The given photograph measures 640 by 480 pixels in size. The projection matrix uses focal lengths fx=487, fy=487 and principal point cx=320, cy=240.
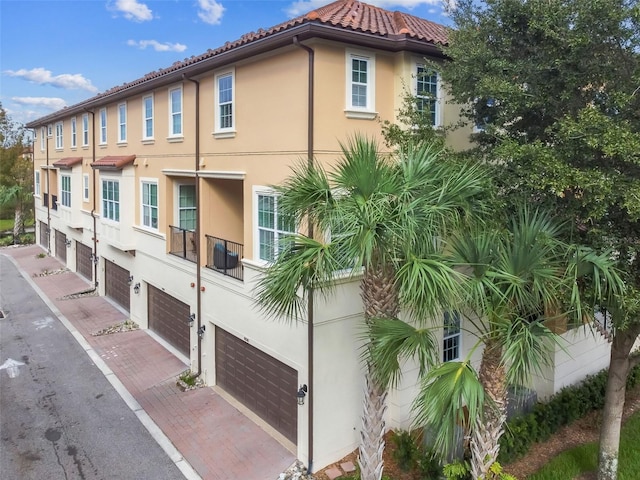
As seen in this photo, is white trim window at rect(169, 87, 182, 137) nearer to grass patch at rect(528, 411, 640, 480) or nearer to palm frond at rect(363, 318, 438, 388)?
palm frond at rect(363, 318, 438, 388)

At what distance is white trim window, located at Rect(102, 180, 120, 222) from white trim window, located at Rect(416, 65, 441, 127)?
46.8 feet

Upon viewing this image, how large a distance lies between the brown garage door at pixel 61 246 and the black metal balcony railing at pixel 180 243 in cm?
1783

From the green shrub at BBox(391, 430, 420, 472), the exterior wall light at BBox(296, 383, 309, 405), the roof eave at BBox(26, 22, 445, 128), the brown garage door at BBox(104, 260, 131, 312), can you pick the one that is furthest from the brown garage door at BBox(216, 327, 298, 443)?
the brown garage door at BBox(104, 260, 131, 312)

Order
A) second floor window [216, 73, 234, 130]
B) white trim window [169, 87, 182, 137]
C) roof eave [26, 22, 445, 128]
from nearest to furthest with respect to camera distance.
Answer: roof eave [26, 22, 445, 128], second floor window [216, 73, 234, 130], white trim window [169, 87, 182, 137]

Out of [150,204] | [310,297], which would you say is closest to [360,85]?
[310,297]

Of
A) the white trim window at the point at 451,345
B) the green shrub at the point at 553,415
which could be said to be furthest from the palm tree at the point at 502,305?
the white trim window at the point at 451,345

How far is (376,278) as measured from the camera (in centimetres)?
847

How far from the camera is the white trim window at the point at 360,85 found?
1125cm

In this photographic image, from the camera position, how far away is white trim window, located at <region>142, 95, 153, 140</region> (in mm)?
18859

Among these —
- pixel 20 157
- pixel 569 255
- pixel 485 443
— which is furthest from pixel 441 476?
pixel 20 157

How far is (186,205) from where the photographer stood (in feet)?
59.2

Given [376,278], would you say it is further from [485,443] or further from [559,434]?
[559,434]

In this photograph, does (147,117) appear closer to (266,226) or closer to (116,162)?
(116,162)

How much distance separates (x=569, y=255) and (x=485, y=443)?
3756mm
